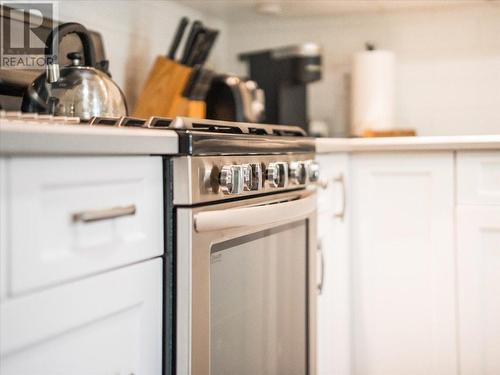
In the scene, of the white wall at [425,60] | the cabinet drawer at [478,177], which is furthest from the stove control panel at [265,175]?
the white wall at [425,60]

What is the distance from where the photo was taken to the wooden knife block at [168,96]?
67.2 inches

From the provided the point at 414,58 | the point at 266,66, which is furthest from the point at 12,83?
the point at 414,58

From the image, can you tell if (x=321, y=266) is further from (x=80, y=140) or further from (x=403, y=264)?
(x=80, y=140)

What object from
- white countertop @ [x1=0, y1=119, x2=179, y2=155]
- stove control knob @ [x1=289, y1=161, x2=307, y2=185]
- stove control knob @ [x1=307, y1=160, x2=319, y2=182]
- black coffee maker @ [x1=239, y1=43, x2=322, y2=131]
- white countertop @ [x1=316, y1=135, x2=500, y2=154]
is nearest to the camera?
white countertop @ [x1=0, y1=119, x2=179, y2=155]

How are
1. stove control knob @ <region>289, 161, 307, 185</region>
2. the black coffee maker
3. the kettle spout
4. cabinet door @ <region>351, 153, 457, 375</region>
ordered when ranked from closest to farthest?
the kettle spout, stove control knob @ <region>289, 161, 307, 185</region>, cabinet door @ <region>351, 153, 457, 375</region>, the black coffee maker

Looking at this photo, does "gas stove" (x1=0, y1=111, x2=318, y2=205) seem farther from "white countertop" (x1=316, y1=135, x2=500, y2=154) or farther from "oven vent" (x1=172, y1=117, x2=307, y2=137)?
"white countertop" (x1=316, y1=135, x2=500, y2=154)

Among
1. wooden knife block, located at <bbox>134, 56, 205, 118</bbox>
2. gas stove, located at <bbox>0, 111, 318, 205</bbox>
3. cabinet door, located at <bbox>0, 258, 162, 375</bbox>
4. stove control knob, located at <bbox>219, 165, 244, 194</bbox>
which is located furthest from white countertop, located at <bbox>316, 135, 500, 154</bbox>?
cabinet door, located at <bbox>0, 258, 162, 375</bbox>

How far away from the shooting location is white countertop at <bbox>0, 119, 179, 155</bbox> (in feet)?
2.20

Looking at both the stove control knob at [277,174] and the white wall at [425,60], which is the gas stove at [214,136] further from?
the white wall at [425,60]

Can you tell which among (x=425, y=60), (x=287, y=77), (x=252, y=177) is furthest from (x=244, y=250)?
(x=425, y=60)

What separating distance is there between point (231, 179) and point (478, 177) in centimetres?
91

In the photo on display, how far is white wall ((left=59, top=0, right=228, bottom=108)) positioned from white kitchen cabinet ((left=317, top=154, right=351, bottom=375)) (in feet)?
2.08

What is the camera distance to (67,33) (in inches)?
49.5

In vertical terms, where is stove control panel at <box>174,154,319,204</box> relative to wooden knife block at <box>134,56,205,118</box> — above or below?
below
